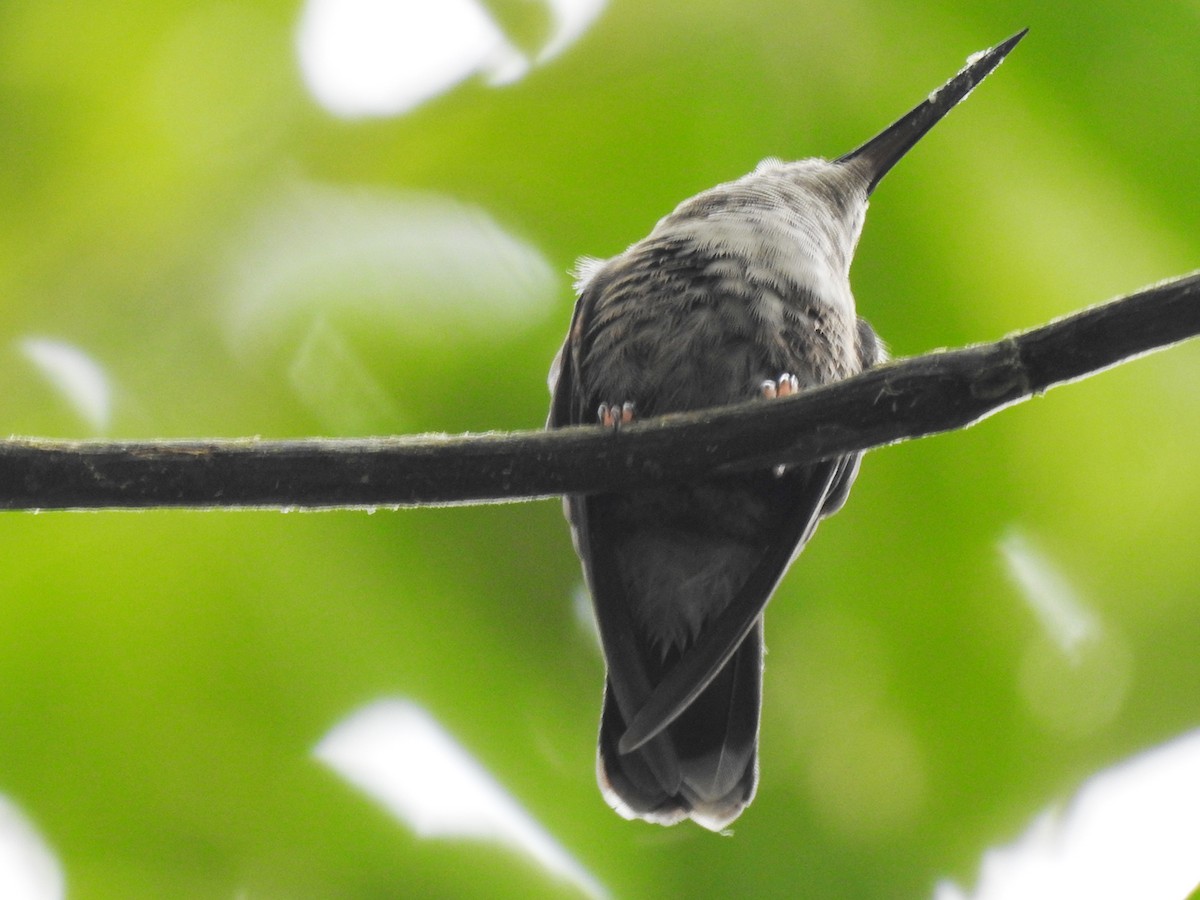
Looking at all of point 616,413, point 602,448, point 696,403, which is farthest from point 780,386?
point 602,448

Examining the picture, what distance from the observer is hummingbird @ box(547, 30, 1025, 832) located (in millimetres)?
2295

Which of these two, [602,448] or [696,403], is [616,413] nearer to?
[696,403]

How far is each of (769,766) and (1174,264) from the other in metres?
1.27

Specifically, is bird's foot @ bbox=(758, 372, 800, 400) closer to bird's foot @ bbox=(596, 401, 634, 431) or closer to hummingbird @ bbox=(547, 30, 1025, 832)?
hummingbird @ bbox=(547, 30, 1025, 832)

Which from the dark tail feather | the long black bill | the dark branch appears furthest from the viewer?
the long black bill

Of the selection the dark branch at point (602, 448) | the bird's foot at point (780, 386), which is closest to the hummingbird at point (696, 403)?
the bird's foot at point (780, 386)

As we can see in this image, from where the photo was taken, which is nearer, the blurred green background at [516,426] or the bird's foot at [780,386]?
the blurred green background at [516,426]

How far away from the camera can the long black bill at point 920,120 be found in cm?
234

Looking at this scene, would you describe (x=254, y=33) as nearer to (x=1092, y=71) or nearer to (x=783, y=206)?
(x=783, y=206)

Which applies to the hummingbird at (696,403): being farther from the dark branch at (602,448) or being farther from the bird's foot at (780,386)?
the dark branch at (602,448)

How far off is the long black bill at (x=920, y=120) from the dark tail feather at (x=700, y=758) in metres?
1.24

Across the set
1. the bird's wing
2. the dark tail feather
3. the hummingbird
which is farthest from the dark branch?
the dark tail feather

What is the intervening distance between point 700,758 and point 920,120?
1.57 m

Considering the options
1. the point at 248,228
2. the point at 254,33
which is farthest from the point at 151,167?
the point at 254,33
